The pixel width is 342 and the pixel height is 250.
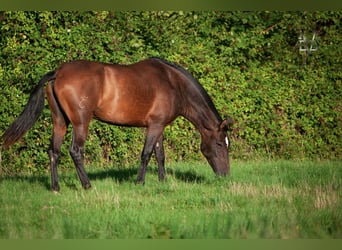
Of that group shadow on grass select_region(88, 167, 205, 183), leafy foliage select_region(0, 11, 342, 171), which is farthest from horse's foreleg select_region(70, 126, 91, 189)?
leafy foliage select_region(0, 11, 342, 171)

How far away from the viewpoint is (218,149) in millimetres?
8602

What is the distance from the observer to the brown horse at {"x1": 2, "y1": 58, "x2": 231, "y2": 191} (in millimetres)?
7473

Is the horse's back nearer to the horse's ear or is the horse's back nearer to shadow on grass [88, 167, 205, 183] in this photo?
the horse's ear

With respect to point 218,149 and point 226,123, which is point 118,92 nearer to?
point 226,123

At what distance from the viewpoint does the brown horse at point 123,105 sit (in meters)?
7.47

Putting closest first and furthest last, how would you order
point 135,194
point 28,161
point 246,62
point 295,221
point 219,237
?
Answer: point 219,237 → point 295,221 → point 135,194 → point 28,161 → point 246,62

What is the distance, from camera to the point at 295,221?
5.79 m

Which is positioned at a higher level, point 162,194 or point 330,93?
point 330,93

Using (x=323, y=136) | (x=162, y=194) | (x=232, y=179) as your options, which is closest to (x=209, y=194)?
(x=162, y=194)

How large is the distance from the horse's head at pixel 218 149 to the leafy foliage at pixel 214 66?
242 centimetres

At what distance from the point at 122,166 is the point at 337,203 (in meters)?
4.96

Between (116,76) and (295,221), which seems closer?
(295,221)

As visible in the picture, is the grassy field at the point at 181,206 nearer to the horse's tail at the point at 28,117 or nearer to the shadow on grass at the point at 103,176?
the shadow on grass at the point at 103,176

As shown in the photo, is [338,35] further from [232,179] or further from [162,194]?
[162,194]
